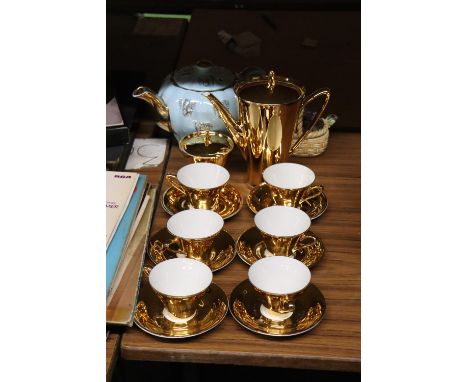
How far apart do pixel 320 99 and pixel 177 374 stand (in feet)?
2.15

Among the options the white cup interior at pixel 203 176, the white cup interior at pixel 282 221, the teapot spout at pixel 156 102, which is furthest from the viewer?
the teapot spout at pixel 156 102

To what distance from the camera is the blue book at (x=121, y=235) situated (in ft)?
2.89

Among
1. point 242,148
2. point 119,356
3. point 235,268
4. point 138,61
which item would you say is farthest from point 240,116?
point 138,61

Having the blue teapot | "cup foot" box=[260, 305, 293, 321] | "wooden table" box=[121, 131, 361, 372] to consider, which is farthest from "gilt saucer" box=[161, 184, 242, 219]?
"cup foot" box=[260, 305, 293, 321]

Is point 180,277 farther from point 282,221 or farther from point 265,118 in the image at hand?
point 265,118

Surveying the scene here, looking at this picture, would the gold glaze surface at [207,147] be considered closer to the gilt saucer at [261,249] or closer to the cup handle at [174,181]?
the cup handle at [174,181]

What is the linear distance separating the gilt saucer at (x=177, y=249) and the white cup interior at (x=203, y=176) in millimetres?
87

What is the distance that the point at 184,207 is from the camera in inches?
41.9

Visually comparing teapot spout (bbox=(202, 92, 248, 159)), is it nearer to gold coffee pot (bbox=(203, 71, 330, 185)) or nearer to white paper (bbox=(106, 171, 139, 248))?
gold coffee pot (bbox=(203, 71, 330, 185))

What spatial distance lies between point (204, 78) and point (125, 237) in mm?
381

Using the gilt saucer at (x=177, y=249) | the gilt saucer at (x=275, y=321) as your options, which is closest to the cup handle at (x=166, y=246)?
the gilt saucer at (x=177, y=249)

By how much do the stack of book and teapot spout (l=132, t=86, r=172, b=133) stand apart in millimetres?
154

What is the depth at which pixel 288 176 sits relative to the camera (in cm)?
106

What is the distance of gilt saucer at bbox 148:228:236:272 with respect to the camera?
94cm
